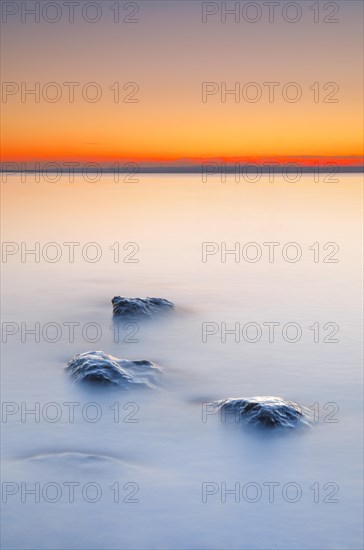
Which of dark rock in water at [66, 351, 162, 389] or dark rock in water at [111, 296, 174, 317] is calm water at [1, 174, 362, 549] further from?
dark rock in water at [111, 296, 174, 317]

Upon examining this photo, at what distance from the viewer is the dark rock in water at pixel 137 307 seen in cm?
1619

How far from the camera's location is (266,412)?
980 cm

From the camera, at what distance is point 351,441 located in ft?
31.6

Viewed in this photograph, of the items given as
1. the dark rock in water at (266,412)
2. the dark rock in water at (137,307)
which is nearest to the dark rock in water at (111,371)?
the dark rock in water at (266,412)

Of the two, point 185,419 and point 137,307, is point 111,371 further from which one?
point 137,307

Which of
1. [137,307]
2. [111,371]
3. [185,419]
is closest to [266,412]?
[185,419]

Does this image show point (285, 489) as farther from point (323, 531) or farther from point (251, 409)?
point (251, 409)

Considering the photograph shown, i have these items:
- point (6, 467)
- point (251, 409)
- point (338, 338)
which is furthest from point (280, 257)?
point (6, 467)

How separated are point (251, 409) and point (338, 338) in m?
5.94

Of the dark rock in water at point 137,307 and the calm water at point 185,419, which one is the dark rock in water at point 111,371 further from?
the dark rock in water at point 137,307

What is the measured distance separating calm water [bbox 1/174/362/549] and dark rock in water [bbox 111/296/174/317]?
0.45 metres

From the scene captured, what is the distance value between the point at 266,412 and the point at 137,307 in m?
6.96

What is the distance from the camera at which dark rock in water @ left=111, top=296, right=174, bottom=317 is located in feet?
53.1

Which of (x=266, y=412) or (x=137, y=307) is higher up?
(x=137, y=307)
